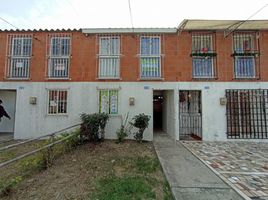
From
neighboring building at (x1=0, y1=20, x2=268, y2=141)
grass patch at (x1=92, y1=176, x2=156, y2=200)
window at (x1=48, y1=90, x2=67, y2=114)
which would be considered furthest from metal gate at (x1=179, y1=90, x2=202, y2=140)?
grass patch at (x1=92, y1=176, x2=156, y2=200)

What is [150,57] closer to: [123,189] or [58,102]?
[58,102]

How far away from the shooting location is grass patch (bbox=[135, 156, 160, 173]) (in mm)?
5700

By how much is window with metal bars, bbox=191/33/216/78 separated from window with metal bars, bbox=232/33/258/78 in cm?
113

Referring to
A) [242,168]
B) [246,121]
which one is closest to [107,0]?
[242,168]

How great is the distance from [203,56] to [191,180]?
740 cm

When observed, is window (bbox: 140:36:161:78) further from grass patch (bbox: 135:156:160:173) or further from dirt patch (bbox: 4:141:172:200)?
grass patch (bbox: 135:156:160:173)

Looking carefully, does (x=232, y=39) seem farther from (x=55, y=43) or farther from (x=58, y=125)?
(x=58, y=125)

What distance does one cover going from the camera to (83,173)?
5383 mm

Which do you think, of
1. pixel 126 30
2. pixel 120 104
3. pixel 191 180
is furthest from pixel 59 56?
pixel 191 180

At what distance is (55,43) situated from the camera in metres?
11.0

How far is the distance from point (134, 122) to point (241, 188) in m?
6.08

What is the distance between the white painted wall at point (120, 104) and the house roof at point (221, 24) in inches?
107

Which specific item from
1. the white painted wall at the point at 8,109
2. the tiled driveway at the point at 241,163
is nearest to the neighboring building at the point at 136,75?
the tiled driveway at the point at 241,163

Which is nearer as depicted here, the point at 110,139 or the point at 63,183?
the point at 63,183
